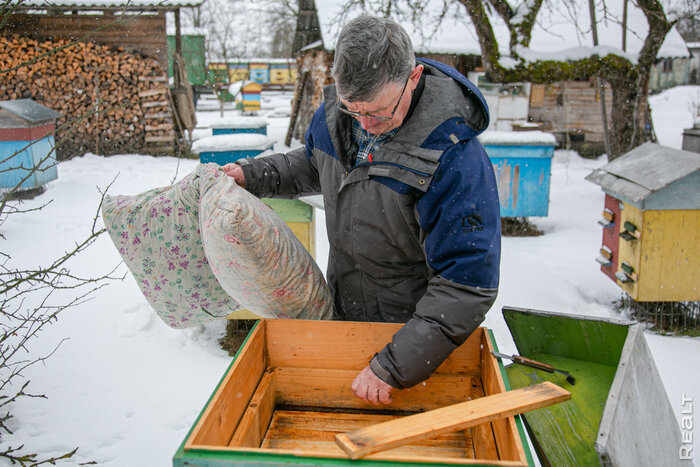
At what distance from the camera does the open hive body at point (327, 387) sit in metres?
1.56

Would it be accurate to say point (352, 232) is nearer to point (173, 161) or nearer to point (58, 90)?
point (173, 161)

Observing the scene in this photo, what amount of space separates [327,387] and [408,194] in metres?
0.71

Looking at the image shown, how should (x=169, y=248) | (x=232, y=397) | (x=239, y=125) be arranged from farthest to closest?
(x=239, y=125) → (x=169, y=248) → (x=232, y=397)

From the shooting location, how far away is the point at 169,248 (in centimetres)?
205

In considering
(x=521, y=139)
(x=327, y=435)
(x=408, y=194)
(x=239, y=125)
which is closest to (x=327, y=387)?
(x=327, y=435)

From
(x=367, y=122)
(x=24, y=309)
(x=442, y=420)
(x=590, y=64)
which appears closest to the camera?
(x=442, y=420)

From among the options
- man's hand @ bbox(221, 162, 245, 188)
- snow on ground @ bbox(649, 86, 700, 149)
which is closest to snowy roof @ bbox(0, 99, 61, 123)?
man's hand @ bbox(221, 162, 245, 188)

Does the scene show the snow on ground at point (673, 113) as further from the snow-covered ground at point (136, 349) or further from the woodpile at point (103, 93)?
the woodpile at point (103, 93)

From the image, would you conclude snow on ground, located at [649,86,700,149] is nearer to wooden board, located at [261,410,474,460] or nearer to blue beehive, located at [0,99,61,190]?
blue beehive, located at [0,99,61,190]

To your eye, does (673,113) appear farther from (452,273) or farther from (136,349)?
(452,273)

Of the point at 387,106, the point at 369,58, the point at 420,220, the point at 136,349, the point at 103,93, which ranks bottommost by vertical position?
the point at 136,349

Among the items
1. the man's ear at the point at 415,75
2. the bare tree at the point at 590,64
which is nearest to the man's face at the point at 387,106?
the man's ear at the point at 415,75

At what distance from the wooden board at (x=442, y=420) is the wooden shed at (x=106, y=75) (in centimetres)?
1084

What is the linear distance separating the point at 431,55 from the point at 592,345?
10176mm
